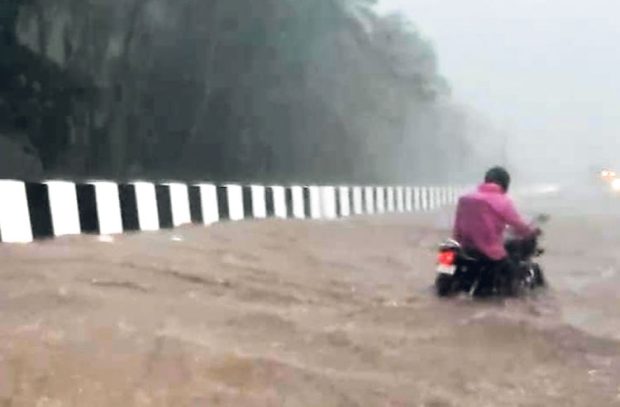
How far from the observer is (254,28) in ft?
→ 87.1

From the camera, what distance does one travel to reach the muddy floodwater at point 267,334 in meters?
4.46

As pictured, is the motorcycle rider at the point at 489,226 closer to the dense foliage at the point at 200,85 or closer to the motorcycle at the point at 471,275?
the motorcycle at the point at 471,275

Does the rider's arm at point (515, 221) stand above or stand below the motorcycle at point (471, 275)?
above

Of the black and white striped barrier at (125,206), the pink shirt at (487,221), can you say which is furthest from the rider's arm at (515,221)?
the black and white striped barrier at (125,206)

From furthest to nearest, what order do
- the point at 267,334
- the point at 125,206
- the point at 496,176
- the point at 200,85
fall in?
1. the point at 200,85
2. the point at 125,206
3. the point at 496,176
4. the point at 267,334

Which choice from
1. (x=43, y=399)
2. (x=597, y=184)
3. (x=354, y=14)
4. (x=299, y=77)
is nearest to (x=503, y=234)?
(x=43, y=399)

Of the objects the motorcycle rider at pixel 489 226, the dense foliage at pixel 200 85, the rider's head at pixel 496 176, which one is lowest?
the dense foliage at pixel 200 85

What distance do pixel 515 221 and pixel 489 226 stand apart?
216 mm

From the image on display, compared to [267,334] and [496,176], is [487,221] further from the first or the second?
[267,334]

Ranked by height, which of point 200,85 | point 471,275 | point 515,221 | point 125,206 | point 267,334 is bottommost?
point 200,85

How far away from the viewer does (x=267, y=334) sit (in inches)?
225

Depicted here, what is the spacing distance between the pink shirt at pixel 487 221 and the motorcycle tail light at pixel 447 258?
0.62ft

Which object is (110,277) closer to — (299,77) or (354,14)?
(299,77)

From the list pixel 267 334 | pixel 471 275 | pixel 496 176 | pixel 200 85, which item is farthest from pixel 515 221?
pixel 200 85
